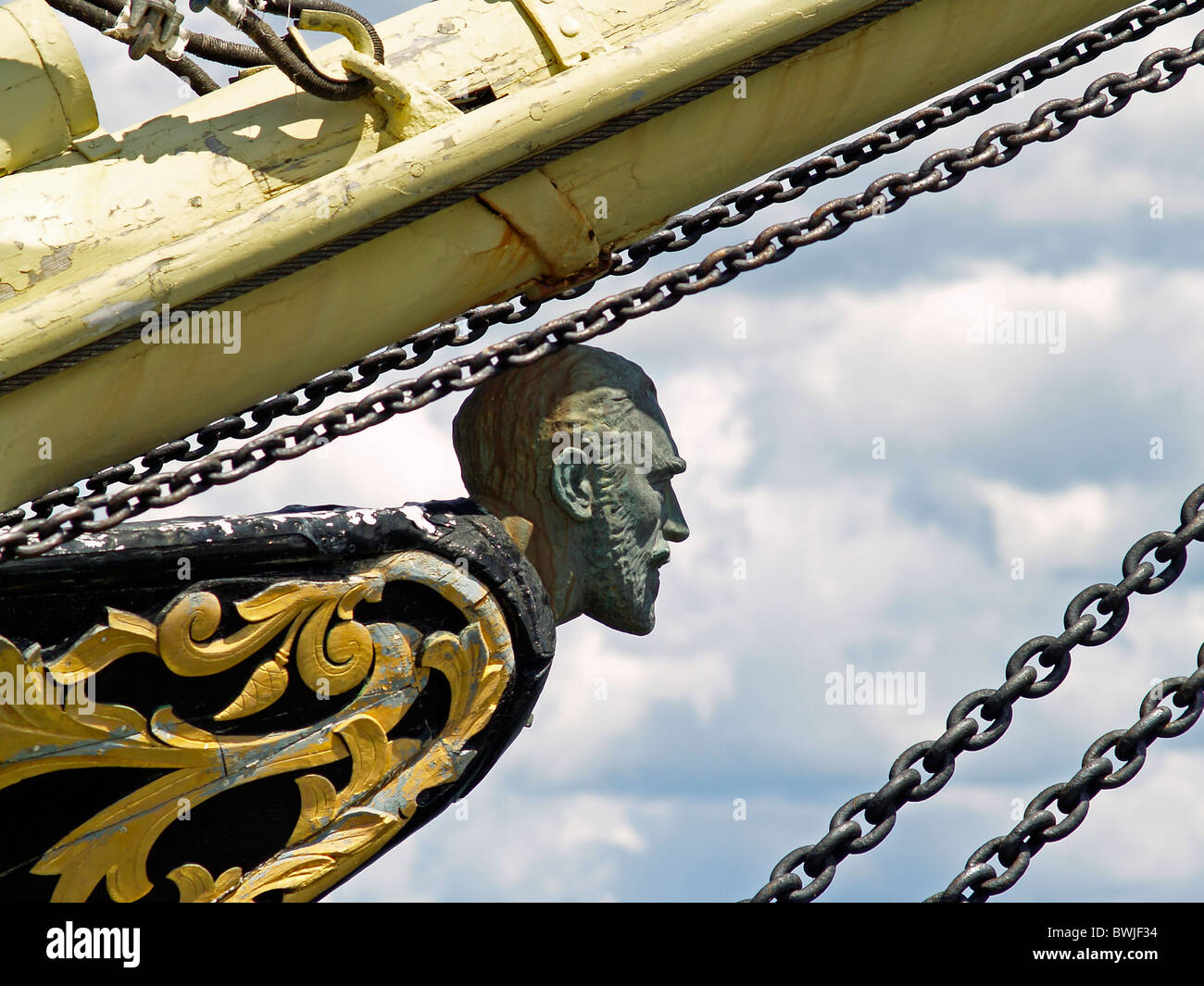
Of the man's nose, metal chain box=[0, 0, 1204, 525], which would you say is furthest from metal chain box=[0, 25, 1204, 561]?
the man's nose

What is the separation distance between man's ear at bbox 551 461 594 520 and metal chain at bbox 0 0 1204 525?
0.61 meters

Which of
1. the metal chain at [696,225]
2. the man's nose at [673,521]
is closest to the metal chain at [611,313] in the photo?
the metal chain at [696,225]

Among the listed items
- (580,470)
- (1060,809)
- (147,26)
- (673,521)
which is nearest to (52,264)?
(147,26)

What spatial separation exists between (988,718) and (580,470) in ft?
3.97

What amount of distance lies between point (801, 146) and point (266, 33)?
3.56ft

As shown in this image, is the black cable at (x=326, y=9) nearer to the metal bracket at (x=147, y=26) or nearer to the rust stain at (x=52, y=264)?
the metal bracket at (x=147, y=26)

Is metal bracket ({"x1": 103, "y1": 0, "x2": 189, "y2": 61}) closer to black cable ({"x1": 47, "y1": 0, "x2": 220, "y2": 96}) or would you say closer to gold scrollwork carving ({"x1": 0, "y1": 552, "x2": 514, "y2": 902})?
black cable ({"x1": 47, "y1": 0, "x2": 220, "y2": 96})

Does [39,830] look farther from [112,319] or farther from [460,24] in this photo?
[460,24]

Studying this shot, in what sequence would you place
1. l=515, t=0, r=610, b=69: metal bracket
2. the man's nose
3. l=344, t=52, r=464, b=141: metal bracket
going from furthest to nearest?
the man's nose → l=515, t=0, r=610, b=69: metal bracket → l=344, t=52, r=464, b=141: metal bracket

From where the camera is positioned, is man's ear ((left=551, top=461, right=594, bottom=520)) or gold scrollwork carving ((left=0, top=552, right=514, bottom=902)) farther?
man's ear ((left=551, top=461, right=594, bottom=520))

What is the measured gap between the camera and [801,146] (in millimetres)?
3299

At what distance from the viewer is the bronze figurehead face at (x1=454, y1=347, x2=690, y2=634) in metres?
3.82

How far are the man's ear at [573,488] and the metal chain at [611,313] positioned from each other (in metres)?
0.73

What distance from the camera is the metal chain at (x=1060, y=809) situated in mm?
2967
